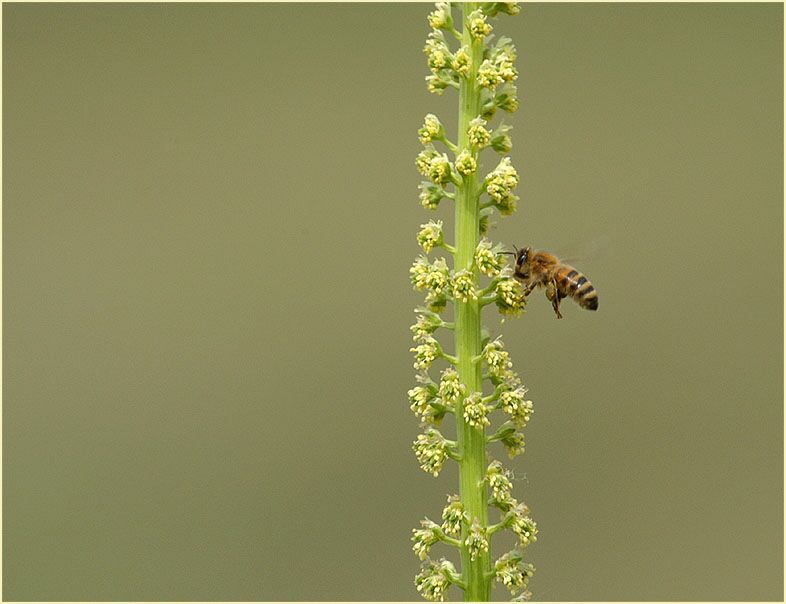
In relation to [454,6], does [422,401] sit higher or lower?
lower

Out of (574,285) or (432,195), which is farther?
(574,285)

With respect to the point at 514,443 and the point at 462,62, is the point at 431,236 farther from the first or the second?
the point at 514,443

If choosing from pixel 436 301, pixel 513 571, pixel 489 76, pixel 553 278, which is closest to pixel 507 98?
pixel 489 76

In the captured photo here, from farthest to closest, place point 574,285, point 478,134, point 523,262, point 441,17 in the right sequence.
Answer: point 574,285 < point 523,262 < point 441,17 < point 478,134

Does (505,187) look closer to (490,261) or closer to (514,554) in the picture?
(490,261)

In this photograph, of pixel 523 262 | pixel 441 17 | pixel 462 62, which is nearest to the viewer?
pixel 462 62

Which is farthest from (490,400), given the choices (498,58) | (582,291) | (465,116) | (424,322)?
(582,291)
